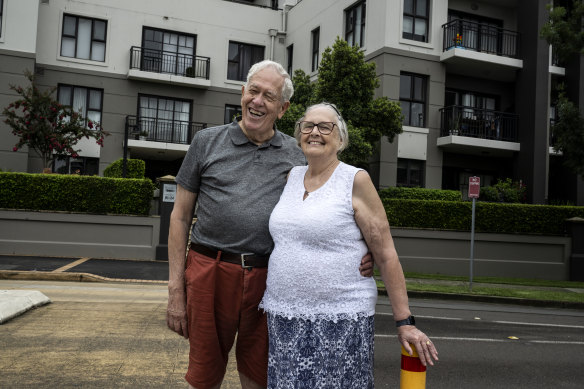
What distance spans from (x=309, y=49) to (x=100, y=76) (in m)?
9.15

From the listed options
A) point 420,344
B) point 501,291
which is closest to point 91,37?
point 501,291

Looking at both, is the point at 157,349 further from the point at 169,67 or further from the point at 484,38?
the point at 169,67

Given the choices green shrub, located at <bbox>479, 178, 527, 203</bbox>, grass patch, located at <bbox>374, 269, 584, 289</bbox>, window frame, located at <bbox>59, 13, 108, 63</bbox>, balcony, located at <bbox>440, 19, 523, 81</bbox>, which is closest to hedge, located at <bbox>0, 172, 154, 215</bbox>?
grass patch, located at <bbox>374, 269, 584, 289</bbox>

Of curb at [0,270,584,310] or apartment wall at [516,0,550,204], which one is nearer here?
curb at [0,270,584,310]

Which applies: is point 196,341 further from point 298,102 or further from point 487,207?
point 487,207

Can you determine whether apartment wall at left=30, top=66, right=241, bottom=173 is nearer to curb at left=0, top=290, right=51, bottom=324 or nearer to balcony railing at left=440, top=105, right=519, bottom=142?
balcony railing at left=440, top=105, right=519, bottom=142

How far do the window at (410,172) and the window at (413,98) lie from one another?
4.68 ft

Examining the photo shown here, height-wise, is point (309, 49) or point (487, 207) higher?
point (309, 49)

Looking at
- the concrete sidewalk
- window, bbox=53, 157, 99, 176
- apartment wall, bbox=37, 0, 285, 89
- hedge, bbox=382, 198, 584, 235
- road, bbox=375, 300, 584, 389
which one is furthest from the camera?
apartment wall, bbox=37, 0, 285, 89

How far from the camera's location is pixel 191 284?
8.95 feet

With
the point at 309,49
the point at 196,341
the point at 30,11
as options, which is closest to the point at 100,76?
the point at 30,11

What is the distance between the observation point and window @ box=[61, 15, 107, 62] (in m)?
21.8

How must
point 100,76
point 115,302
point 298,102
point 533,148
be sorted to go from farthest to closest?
1. point 100,76
2. point 533,148
3. point 298,102
4. point 115,302

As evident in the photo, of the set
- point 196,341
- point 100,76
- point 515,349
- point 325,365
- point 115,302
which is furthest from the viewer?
point 100,76
